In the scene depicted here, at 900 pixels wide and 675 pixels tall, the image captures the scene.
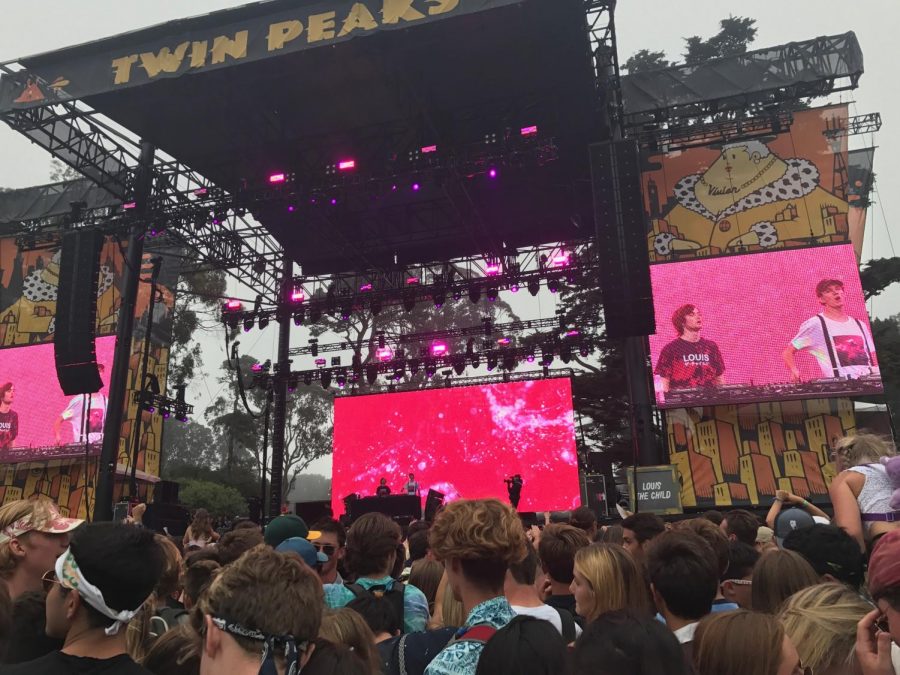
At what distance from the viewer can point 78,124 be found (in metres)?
13.8

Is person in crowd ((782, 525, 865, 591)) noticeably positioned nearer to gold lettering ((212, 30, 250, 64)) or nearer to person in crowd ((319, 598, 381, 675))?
person in crowd ((319, 598, 381, 675))

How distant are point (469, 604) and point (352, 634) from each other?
0.40m

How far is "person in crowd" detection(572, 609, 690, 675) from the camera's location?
1.52 m

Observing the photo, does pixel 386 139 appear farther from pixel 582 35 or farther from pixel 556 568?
pixel 556 568

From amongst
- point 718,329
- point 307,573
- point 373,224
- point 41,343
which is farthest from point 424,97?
point 41,343

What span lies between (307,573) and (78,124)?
14.9 metres

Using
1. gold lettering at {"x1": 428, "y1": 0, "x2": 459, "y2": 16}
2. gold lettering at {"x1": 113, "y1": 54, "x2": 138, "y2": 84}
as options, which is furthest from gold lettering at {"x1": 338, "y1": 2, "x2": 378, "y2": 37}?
gold lettering at {"x1": 113, "y1": 54, "x2": 138, "y2": 84}

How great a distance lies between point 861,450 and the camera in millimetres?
3605

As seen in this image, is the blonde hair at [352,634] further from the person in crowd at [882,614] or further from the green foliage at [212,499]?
the green foliage at [212,499]

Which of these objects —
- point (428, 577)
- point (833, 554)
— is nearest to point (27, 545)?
point (428, 577)

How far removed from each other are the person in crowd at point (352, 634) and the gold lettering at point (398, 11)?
10894 millimetres

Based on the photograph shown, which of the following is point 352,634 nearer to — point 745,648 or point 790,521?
point 745,648

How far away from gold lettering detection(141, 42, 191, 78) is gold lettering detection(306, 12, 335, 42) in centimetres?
243

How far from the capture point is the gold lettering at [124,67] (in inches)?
487
